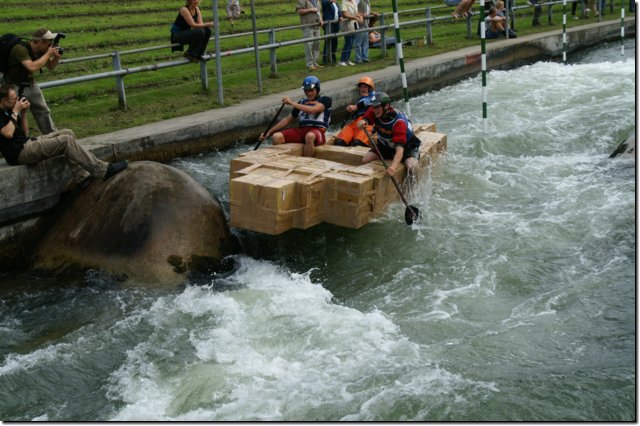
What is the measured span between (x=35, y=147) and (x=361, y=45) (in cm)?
982

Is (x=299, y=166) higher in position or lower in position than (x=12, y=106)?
lower

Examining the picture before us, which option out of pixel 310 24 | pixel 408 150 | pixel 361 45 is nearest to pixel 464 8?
pixel 361 45

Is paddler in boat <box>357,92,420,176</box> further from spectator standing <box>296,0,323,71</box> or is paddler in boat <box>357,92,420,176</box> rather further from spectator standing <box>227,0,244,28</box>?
spectator standing <box>227,0,244,28</box>

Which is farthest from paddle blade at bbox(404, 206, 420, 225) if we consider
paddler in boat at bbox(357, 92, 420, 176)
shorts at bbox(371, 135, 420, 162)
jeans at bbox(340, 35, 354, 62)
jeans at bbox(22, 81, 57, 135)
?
jeans at bbox(340, 35, 354, 62)

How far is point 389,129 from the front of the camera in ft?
32.9

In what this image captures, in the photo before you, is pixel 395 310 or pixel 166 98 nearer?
pixel 395 310

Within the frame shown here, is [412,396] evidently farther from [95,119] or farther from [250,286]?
[95,119]

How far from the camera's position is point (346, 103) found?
14.9m

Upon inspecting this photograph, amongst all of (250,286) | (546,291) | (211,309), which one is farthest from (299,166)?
(546,291)

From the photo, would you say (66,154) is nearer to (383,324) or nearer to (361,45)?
(383,324)

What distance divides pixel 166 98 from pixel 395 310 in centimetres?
726

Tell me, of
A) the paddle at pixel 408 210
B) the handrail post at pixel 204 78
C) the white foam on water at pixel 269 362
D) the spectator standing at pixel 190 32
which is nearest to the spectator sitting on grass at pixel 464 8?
the handrail post at pixel 204 78

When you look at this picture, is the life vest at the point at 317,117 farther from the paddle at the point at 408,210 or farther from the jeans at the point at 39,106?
the jeans at the point at 39,106

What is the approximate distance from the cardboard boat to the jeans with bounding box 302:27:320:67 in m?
7.51
